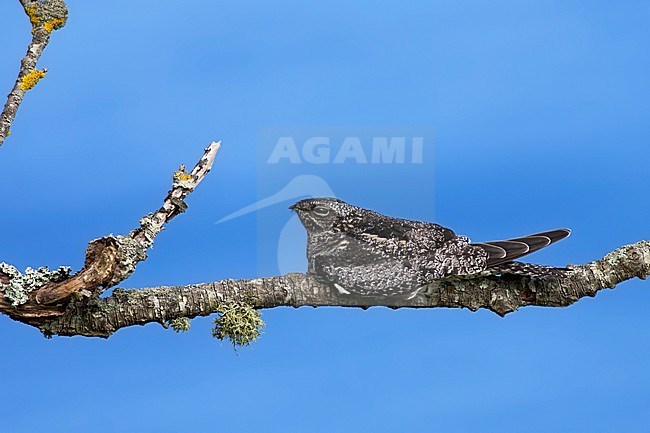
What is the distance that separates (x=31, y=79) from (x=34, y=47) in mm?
130

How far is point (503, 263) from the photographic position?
286 centimetres

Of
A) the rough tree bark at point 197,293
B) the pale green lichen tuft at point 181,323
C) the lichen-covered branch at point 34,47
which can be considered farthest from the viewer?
the lichen-covered branch at point 34,47

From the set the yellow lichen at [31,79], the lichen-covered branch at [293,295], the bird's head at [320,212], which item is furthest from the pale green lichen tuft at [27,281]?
the bird's head at [320,212]

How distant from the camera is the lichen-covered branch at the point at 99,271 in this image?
113 inches

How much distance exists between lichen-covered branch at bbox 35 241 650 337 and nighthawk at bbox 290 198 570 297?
0.12 metres

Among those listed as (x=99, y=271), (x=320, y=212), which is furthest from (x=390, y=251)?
(x=99, y=271)

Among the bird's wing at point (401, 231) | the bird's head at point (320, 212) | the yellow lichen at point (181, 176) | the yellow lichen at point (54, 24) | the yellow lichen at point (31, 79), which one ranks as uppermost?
the yellow lichen at point (54, 24)

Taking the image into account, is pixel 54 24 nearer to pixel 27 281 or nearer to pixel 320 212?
pixel 27 281

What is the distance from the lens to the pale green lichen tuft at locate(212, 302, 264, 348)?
9.78ft

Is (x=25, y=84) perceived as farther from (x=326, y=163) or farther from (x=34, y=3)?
(x=326, y=163)

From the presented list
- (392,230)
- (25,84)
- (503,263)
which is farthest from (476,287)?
(25,84)

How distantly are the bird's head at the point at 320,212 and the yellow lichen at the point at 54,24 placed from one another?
1219 mm

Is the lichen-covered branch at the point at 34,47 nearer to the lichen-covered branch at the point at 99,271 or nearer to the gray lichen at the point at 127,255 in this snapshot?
the lichen-covered branch at the point at 99,271

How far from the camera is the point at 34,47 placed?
323 centimetres
